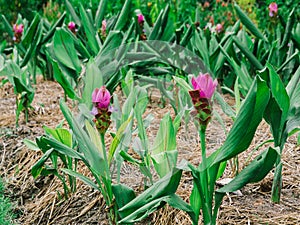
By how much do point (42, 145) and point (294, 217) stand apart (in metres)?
0.94

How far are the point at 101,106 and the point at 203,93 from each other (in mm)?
387

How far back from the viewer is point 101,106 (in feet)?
5.80

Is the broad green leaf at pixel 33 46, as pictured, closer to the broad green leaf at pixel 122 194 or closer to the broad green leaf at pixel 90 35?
the broad green leaf at pixel 90 35

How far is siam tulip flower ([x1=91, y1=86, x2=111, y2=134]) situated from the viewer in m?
1.75

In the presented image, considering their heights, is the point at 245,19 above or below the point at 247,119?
below

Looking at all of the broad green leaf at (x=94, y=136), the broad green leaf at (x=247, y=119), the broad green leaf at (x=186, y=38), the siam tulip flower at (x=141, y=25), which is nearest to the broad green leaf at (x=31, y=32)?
the siam tulip flower at (x=141, y=25)

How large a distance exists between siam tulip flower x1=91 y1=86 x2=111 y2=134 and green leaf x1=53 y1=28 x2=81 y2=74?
1.21 meters

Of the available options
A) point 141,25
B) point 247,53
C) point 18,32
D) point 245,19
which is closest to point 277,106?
point 247,53

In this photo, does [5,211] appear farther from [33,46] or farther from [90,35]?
[33,46]

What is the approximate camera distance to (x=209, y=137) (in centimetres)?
273

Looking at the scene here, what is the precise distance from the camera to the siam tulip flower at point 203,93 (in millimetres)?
1509

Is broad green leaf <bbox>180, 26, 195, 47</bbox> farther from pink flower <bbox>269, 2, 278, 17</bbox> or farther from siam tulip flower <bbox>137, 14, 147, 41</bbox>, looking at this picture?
pink flower <bbox>269, 2, 278, 17</bbox>

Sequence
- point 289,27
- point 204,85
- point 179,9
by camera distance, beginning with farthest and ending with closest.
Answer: point 179,9 < point 289,27 < point 204,85

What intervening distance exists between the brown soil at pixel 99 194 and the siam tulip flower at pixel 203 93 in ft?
1.85
